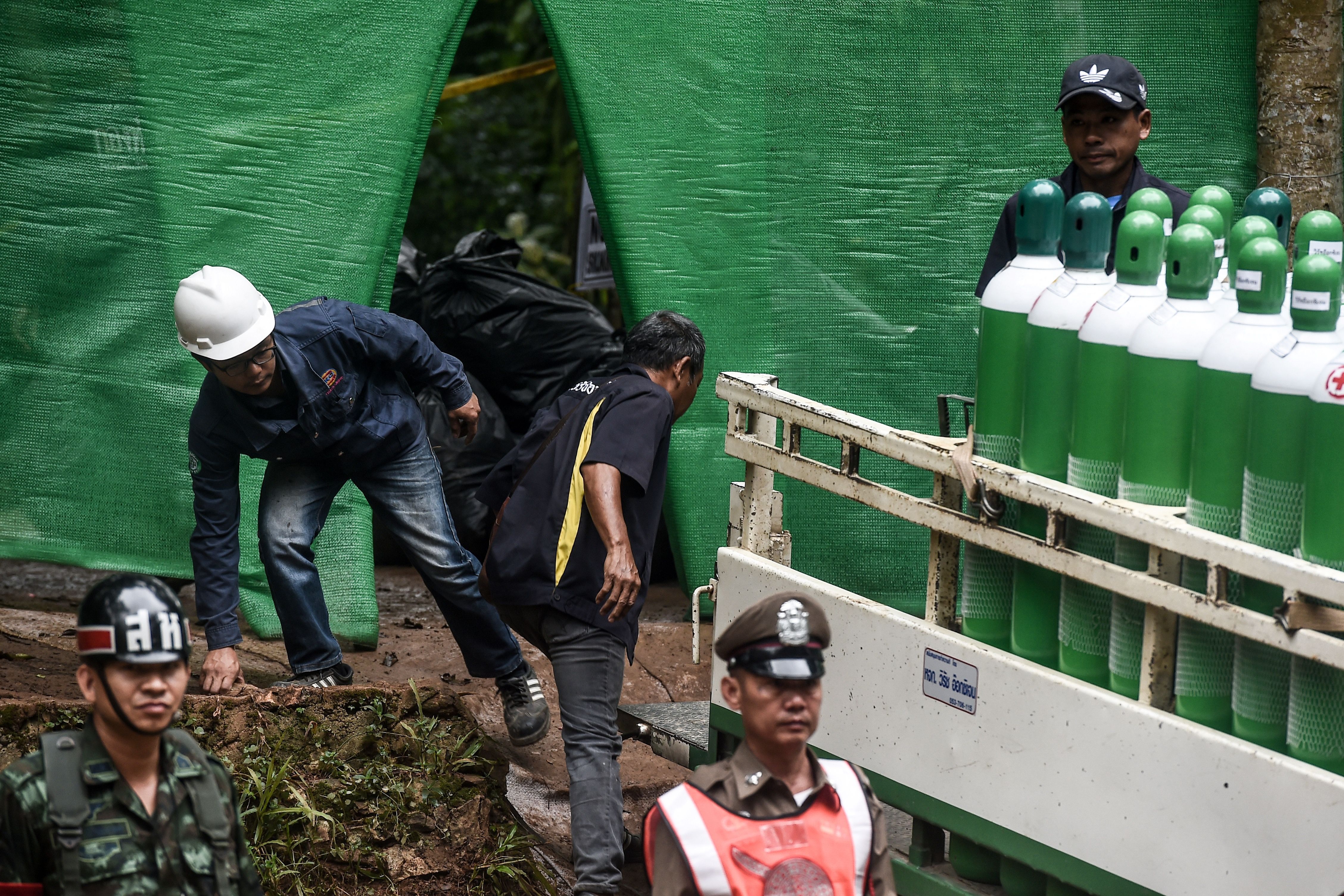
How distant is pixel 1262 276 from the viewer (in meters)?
2.56

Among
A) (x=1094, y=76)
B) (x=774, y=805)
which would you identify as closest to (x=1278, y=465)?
(x=774, y=805)

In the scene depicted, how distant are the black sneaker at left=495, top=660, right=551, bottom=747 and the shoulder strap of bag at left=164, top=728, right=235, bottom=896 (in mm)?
2039

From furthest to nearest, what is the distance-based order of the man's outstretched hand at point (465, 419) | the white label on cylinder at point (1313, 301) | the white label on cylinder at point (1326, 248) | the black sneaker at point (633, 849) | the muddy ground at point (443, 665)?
1. the muddy ground at point (443, 665)
2. the man's outstretched hand at point (465, 419)
3. the black sneaker at point (633, 849)
4. the white label on cylinder at point (1326, 248)
5. the white label on cylinder at point (1313, 301)

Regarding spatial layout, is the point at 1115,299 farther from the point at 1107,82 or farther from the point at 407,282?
the point at 407,282

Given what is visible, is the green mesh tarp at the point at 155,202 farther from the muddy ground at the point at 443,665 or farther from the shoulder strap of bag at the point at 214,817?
the shoulder strap of bag at the point at 214,817

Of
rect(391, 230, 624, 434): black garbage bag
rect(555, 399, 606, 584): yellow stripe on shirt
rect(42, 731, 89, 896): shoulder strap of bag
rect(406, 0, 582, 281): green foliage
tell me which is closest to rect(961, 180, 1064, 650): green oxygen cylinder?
rect(555, 399, 606, 584): yellow stripe on shirt

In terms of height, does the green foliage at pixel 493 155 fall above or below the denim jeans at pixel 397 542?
above

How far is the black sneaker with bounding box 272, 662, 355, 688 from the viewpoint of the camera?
415cm

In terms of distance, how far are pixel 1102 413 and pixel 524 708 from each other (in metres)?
2.06

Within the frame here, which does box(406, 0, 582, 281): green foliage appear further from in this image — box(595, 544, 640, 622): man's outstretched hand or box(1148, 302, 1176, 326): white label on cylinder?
box(1148, 302, 1176, 326): white label on cylinder

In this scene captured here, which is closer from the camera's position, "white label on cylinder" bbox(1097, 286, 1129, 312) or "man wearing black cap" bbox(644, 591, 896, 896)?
"man wearing black cap" bbox(644, 591, 896, 896)

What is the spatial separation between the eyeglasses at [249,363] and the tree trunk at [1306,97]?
3.25 metres

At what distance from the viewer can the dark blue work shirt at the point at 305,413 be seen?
150 inches

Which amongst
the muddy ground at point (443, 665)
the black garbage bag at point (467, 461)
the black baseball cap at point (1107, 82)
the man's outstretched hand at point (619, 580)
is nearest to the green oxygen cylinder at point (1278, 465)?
the man's outstretched hand at point (619, 580)
